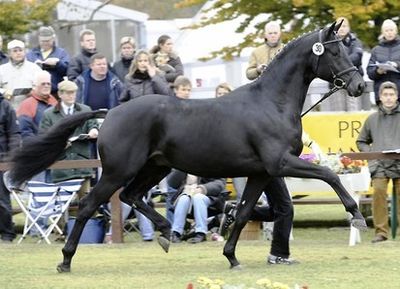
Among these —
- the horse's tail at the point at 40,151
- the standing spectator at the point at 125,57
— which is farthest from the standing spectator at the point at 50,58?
the horse's tail at the point at 40,151

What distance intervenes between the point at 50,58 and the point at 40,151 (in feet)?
16.2

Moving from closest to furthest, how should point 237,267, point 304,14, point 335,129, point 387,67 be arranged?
point 237,267 < point 387,67 < point 335,129 < point 304,14

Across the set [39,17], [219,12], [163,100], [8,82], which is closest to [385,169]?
[163,100]

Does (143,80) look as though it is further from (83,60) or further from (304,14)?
(304,14)

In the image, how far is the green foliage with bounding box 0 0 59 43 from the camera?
2503 cm

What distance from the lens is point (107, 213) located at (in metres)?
14.9

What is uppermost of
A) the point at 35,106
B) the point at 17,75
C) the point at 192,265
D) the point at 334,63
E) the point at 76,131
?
the point at 334,63

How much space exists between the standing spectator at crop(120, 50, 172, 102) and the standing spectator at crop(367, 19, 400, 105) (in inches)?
102

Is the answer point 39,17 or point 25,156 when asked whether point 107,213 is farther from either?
point 39,17

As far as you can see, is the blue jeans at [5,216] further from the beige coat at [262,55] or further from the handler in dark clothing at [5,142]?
the beige coat at [262,55]

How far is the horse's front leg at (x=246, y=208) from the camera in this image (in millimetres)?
11727

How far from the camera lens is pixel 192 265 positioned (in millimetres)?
12172

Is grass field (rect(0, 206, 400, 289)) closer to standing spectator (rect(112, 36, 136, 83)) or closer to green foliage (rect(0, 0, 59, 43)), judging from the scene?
standing spectator (rect(112, 36, 136, 83))

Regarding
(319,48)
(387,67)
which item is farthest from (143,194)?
(387,67)
